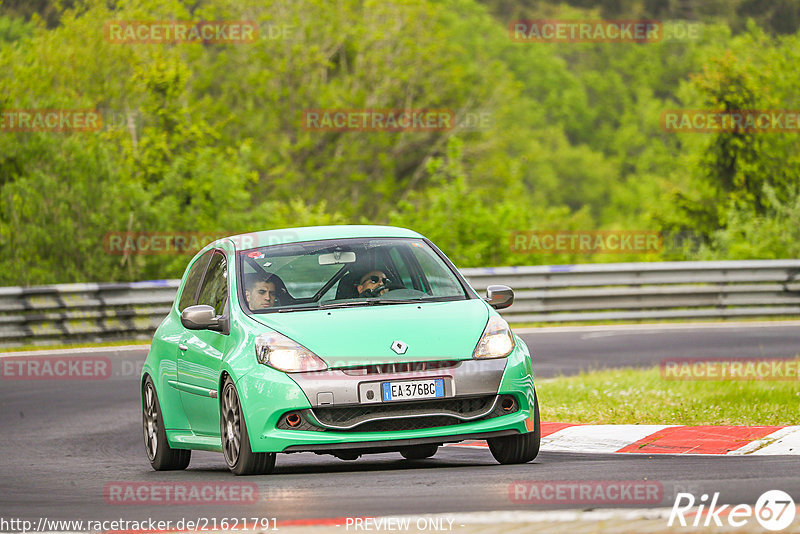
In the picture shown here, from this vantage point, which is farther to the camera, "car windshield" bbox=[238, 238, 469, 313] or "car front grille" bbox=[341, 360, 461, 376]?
"car windshield" bbox=[238, 238, 469, 313]

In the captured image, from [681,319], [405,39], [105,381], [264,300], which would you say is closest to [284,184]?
[405,39]

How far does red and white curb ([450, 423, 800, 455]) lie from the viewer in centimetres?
920

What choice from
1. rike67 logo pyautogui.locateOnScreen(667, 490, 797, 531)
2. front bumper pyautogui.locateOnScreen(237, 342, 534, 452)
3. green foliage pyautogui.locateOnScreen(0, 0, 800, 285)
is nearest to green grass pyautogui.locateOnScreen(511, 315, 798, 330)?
green foliage pyautogui.locateOnScreen(0, 0, 800, 285)

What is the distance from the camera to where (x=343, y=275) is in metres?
9.23

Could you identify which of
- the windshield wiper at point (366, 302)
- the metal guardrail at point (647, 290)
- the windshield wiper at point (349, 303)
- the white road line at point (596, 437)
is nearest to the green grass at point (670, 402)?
the white road line at point (596, 437)

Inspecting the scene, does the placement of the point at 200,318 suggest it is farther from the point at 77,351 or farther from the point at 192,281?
the point at 77,351

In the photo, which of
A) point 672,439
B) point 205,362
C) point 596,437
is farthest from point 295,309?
point 672,439

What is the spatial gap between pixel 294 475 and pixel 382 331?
40.9 inches

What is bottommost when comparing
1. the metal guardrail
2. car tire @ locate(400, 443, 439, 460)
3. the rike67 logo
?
the metal guardrail

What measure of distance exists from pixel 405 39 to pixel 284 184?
275 inches

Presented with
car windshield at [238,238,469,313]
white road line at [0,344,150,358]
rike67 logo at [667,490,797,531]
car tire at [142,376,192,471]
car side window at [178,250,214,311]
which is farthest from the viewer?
white road line at [0,344,150,358]

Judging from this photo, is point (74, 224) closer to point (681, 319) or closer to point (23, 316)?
A: point (23, 316)

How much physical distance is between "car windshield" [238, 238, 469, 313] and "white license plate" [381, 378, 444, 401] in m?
0.87

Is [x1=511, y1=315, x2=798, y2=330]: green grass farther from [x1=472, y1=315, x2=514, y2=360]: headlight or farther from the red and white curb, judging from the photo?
[x1=472, y1=315, x2=514, y2=360]: headlight
